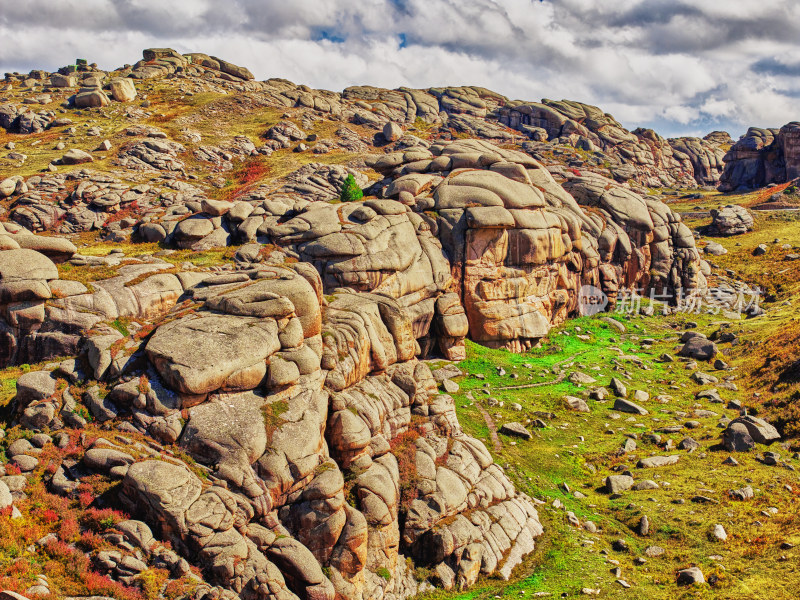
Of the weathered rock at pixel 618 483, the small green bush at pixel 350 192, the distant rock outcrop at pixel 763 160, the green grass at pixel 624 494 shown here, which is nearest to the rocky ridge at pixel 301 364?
the green grass at pixel 624 494

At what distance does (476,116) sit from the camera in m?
180

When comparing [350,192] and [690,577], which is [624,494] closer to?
[690,577]

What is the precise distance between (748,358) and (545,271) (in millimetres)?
22143

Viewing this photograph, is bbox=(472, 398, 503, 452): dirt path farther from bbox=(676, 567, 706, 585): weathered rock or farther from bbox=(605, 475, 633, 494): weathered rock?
bbox=(676, 567, 706, 585): weathered rock

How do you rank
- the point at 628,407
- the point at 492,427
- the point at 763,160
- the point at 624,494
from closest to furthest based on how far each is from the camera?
the point at 624,494 → the point at 492,427 → the point at 628,407 → the point at 763,160

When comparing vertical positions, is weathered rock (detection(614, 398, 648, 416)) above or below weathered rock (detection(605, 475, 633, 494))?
above

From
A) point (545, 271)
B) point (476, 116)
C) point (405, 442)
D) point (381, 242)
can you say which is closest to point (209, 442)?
point (405, 442)

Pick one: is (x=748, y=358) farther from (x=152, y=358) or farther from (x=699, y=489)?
(x=152, y=358)

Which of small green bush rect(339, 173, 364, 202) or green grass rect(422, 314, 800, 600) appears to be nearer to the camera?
green grass rect(422, 314, 800, 600)

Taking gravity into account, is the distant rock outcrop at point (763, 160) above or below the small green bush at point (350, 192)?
above

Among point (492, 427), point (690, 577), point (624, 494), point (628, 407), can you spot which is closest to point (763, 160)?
point (628, 407)

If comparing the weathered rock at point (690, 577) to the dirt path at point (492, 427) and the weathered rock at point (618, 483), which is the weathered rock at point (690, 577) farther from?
the dirt path at point (492, 427)

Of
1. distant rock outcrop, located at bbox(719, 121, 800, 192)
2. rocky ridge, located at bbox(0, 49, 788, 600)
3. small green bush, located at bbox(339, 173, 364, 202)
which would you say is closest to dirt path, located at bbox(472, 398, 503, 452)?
rocky ridge, located at bbox(0, 49, 788, 600)

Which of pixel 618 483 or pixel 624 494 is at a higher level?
pixel 618 483
